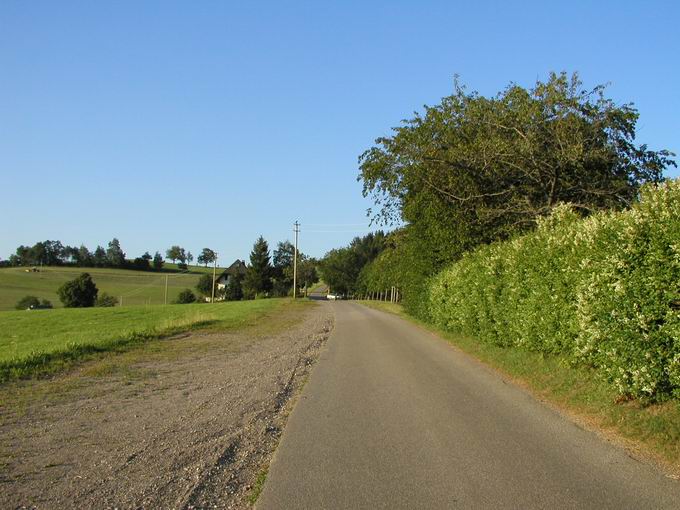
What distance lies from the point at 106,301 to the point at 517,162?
81.4 metres

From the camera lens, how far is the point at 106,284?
11581cm

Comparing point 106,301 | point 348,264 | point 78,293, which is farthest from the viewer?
point 348,264

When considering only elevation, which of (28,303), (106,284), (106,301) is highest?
(106,284)

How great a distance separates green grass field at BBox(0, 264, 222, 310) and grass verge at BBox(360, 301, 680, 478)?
8436 cm

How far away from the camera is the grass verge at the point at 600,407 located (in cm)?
648

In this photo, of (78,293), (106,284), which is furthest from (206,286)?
(78,293)

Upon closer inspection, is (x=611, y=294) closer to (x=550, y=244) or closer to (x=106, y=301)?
(x=550, y=244)

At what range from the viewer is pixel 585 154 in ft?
73.0

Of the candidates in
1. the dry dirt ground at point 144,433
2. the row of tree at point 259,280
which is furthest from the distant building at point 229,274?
the dry dirt ground at point 144,433

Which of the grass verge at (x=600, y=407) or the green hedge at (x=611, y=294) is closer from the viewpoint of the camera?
the grass verge at (x=600, y=407)

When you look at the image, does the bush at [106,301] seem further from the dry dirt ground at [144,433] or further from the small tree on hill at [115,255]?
the dry dirt ground at [144,433]

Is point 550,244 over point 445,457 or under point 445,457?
over

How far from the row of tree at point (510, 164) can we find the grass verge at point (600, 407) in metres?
10.2

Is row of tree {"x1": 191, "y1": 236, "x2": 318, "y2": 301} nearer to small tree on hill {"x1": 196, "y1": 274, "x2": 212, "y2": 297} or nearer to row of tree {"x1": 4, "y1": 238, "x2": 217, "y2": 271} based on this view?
small tree on hill {"x1": 196, "y1": 274, "x2": 212, "y2": 297}
